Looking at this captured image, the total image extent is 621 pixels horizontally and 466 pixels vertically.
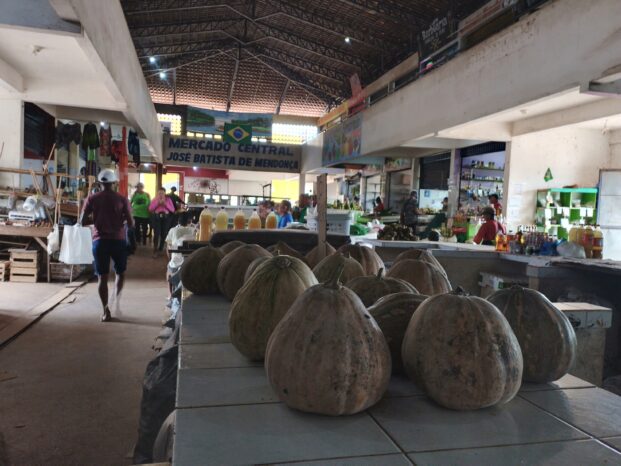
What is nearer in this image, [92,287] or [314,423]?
[314,423]

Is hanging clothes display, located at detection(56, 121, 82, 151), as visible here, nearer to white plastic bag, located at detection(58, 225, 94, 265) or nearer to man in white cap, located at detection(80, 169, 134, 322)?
white plastic bag, located at detection(58, 225, 94, 265)

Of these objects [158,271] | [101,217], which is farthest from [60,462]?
[158,271]

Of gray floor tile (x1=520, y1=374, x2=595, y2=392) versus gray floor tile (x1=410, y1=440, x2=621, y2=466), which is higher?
gray floor tile (x1=520, y1=374, x2=595, y2=392)

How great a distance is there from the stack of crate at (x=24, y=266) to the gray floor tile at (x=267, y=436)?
7974 millimetres

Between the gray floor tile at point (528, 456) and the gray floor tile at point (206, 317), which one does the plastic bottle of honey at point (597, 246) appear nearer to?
the gray floor tile at point (206, 317)

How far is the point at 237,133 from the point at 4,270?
11.2m

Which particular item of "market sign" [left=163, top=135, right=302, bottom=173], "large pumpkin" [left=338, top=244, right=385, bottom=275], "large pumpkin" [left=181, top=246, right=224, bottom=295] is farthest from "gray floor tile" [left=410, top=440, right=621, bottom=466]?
"market sign" [left=163, top=135, right=302, bottom=173]

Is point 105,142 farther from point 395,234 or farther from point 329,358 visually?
point 329,358

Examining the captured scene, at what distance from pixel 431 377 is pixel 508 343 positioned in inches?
7.6

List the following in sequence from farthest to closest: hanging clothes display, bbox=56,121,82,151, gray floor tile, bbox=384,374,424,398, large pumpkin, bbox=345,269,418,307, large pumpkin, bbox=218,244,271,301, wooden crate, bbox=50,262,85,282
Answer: hanging clothes display, bbox=56,121,82,151, wooden crate, bbox=50,262,85,282, large pumpkin, bbox=218,244,271,301, large pumpkin, bbox=345,269,418,307, gray floor tile, bbox=384,374,424,398

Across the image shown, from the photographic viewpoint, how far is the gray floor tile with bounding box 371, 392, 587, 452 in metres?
0.89

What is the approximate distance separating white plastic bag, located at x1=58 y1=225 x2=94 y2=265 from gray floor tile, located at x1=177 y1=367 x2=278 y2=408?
22.3ft

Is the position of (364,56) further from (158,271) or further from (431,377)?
(431,377)

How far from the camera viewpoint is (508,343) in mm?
1035
